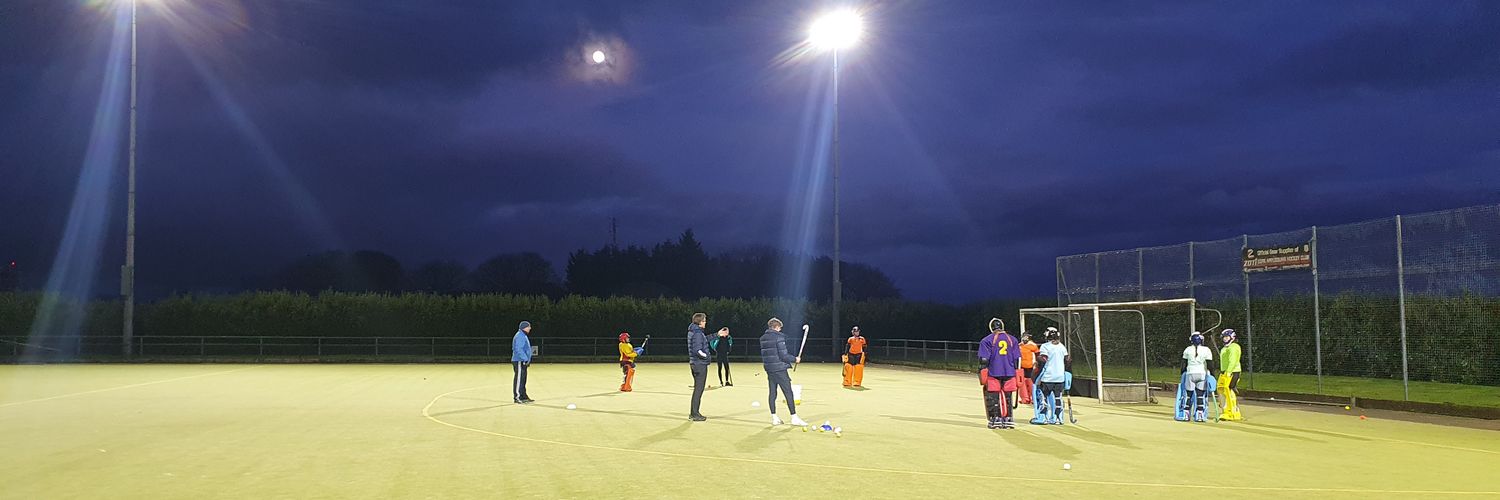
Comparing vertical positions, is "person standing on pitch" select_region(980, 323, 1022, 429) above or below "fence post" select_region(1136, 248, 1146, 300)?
below

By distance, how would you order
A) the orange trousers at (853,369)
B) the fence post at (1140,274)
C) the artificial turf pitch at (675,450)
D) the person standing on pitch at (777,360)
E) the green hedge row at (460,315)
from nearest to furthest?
the artificial turf pitch at (675,450)
the person standing on pitch at (777,360)
the orange trousers at (853,369)
the fence post at (1140,274)
the green hedge row at (460,315)

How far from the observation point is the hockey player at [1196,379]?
15914 mm

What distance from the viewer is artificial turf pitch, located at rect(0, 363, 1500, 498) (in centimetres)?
909

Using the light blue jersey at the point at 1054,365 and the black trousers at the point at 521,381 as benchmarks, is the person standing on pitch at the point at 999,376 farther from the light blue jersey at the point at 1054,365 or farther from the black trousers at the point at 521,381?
the black trousers at the point at 521,381

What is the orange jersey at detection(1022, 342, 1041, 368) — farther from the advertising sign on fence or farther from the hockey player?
the advertising sign on fence

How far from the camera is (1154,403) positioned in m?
19.7

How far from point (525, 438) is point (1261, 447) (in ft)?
31.2

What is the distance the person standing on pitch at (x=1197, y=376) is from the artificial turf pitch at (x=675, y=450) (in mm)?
473

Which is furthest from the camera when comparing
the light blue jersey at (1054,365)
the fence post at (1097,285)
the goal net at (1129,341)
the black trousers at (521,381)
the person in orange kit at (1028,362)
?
the fence post at (1097,285)

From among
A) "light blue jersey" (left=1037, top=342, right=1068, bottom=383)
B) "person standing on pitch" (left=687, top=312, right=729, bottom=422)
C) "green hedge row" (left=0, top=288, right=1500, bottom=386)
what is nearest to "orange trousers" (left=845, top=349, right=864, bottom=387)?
"green hedge row" (left=0, top=288, right=1500, bottom=386)

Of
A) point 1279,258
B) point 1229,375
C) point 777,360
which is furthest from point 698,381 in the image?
point 1279,258

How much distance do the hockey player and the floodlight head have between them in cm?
2299

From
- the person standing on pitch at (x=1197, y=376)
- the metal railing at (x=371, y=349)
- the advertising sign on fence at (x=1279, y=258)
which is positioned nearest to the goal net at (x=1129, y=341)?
the advertising sign on fence at (x=1279, y=258)

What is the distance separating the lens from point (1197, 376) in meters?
16.0
